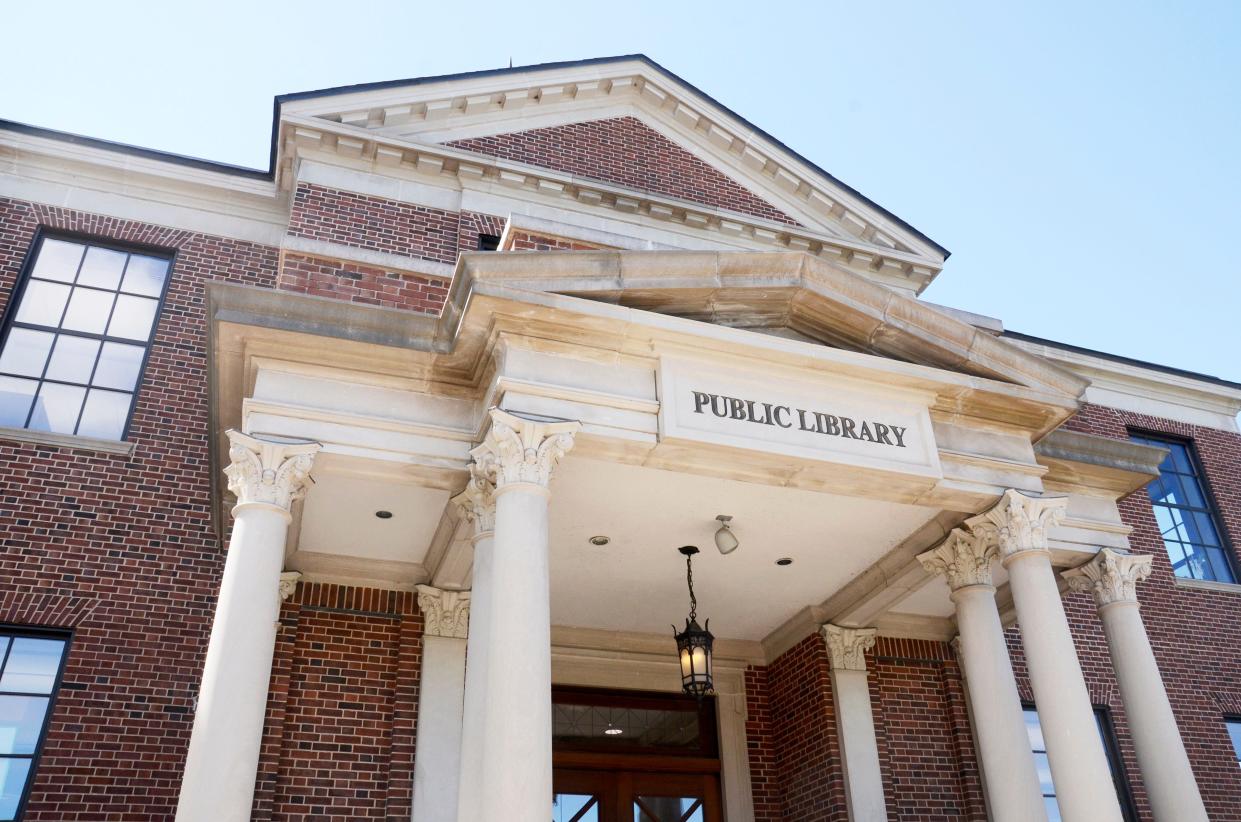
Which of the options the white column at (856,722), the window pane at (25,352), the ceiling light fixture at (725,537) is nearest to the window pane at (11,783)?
the window pane at (25,352)

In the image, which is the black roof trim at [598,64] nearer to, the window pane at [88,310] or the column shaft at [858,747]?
the window pane at [88,310]

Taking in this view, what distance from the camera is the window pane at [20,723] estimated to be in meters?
9.87

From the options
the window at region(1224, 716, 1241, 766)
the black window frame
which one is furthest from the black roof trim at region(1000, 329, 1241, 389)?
the window at region(1224, 716, 1241, 766)

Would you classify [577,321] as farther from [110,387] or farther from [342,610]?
[110,387]

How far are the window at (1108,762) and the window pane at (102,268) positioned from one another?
509 inches

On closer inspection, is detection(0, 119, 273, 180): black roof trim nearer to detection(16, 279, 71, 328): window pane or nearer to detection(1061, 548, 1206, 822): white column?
detection(16, 279, 71, 328): window pane

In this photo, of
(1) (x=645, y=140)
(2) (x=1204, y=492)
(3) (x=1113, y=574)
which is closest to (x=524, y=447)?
(3) (x=1113, y=574)

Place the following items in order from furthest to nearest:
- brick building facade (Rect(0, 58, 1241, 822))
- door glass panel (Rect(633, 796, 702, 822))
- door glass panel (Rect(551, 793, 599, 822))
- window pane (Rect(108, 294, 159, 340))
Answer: window pane (Rect(108, 294, 159, 340)), door glass panel (Rect(633, 796, 702, 822)), door glass panel (Rect(551, 793, 599, 822)), brick building facade (Rect(0, 58, 1241, 822))

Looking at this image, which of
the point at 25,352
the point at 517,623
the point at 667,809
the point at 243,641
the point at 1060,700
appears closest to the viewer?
the point at 517,623

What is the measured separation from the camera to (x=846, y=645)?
38.5ft

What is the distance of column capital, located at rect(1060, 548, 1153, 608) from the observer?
32.6ft

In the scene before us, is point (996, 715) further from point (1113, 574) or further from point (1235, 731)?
point (1235, 731)

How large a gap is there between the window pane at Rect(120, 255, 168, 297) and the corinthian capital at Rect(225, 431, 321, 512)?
6.21 meters

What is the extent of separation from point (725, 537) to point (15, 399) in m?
8.56
